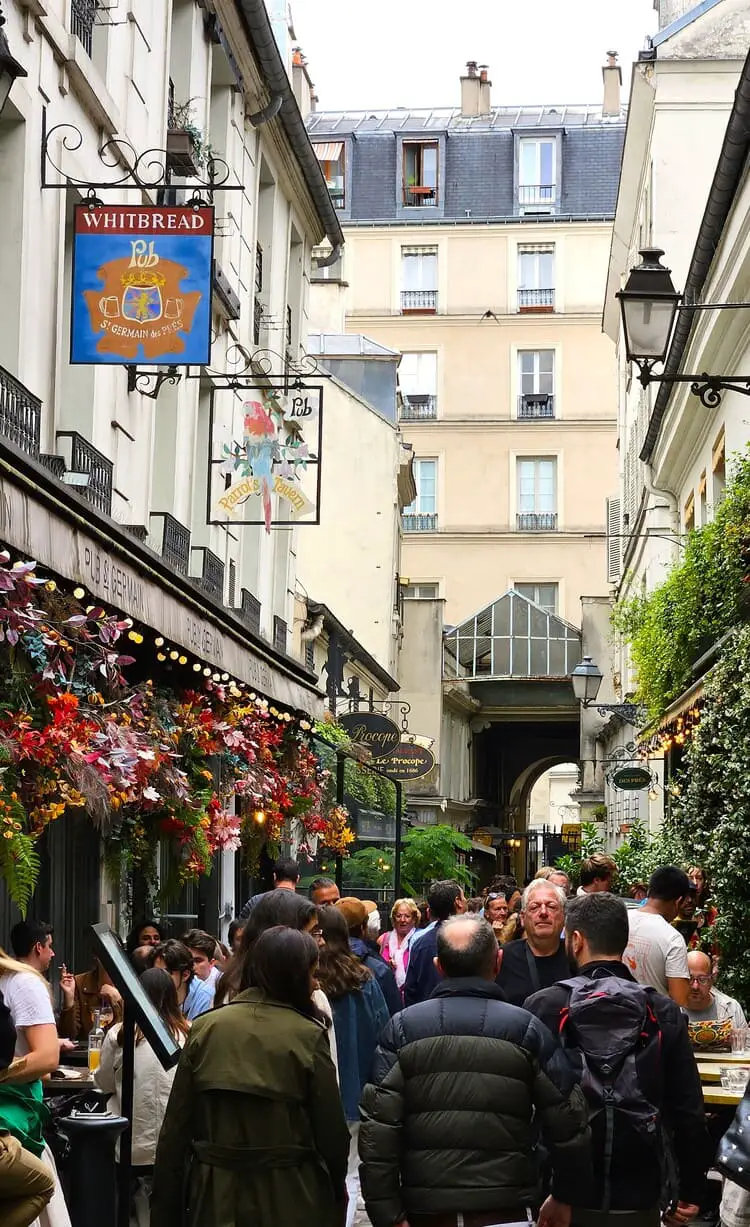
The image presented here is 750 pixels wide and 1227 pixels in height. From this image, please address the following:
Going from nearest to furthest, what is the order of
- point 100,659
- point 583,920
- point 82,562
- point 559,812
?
point 583,920, point 82,562, point 100,659, point 559,812

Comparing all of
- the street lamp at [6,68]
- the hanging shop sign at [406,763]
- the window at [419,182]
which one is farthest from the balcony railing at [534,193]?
the street lamp at [6,68]

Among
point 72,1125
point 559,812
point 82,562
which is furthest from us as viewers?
point 559,812

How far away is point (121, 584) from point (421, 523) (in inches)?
1852

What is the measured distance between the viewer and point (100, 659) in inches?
380

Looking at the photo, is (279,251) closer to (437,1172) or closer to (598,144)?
(437,1172)

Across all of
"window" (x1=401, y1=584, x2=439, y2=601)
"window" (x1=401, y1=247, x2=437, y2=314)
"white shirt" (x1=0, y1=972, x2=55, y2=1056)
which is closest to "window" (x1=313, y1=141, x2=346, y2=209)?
"window" (x1=401, y1=247, x2=437, y2=314)

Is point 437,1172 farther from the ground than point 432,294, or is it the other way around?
point 432,294

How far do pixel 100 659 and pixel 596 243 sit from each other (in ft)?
164

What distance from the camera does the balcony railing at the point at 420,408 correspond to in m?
56.8

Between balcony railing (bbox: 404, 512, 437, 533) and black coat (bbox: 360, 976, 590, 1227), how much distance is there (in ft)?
167

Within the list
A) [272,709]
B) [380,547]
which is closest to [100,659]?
[272,709]

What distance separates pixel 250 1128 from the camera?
5484 millimetres

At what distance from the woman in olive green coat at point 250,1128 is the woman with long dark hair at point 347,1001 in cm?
306

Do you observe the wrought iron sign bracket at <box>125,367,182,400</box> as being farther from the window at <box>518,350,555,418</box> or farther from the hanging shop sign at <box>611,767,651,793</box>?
the window at <box>518,350,555,418</box>
